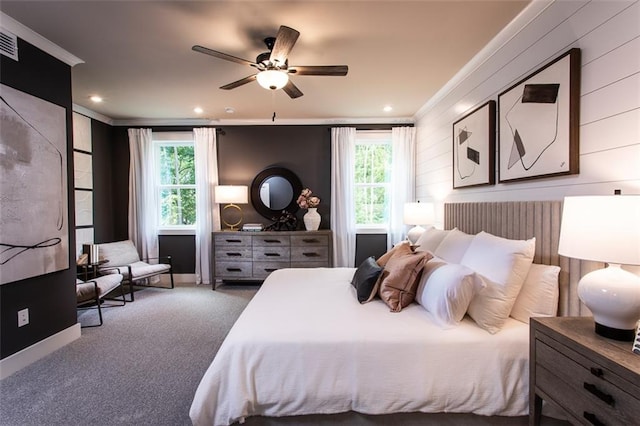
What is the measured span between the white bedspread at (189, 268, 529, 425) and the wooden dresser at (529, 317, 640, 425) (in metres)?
0.14

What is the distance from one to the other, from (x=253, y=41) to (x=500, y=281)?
250 centimetres

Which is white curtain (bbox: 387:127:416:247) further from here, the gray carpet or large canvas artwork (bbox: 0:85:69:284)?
large canvas artwork (bbox: 0:85:69:284)

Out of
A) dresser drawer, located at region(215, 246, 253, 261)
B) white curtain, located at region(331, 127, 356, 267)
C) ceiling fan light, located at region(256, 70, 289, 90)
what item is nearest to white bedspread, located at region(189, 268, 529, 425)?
ceiling fan light, located at region(256, 70, 289, 90)

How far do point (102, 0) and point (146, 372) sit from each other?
8.60 ft

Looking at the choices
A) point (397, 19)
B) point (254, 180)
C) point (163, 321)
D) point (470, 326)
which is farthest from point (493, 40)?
point (163, 321)

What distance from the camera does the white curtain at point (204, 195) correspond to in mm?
4633

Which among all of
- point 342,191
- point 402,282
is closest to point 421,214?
point 342,191

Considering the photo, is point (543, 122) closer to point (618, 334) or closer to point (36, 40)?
point (618, 334)

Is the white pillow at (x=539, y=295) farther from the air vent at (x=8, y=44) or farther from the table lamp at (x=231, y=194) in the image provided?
the air vent at (x=8, y=44)

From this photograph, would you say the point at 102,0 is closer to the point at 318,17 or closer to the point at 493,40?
the point at 318,17

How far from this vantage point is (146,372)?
2.19 meters

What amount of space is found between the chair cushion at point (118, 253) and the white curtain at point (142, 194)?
0.25 m

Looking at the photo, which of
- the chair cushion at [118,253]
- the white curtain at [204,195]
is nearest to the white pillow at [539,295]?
the white curtain at [204,195]

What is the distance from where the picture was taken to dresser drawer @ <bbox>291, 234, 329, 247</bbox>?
4.25 metres
